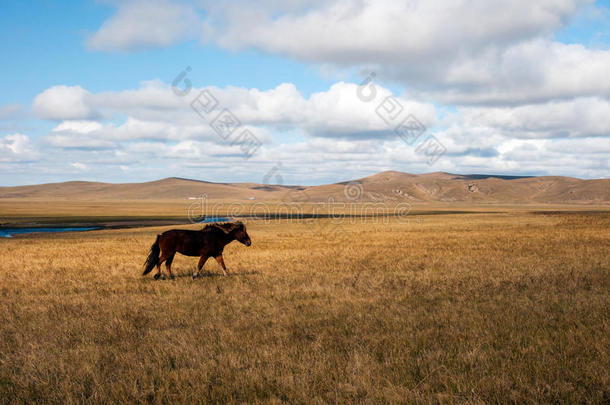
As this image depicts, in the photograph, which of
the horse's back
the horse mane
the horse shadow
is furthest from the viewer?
the horse mane

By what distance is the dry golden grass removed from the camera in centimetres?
558

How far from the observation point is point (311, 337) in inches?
306

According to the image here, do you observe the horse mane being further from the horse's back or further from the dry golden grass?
the dry golden grass

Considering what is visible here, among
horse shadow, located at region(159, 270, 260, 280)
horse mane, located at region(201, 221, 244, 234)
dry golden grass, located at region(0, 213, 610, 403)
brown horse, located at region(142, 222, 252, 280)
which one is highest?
horse mane, located at region(201, 221, 244, 234)

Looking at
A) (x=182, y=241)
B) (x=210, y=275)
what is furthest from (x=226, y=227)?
(x=210, y=275)

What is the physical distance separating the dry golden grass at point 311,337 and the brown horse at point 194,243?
0.87 m

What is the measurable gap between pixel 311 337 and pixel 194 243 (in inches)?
311

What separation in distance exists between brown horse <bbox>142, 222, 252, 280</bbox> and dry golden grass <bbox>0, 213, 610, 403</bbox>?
2.85 ft

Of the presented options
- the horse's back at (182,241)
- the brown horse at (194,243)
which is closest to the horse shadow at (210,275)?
the brown horse at (194,243)

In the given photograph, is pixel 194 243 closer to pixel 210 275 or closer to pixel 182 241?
pixel 182 241

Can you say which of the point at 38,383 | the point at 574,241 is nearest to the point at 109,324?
the point at 38,383

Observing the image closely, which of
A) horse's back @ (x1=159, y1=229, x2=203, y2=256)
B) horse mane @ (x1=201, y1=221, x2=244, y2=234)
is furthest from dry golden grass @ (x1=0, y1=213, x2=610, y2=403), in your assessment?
horse mane @ (x1=201, y1=221, x2=244, y2=234)

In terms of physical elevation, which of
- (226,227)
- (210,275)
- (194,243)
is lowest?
(210,275)

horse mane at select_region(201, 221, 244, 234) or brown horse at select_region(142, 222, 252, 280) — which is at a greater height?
horse mane at select_region(201, 221, 244, 234)
